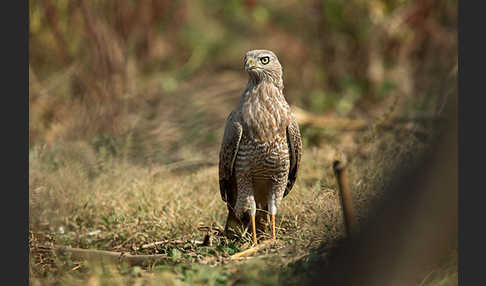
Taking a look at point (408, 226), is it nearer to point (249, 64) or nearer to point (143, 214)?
point (249, 64)

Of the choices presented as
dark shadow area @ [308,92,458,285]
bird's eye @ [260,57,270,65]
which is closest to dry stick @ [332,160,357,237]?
dark shadow area @ [308,92,458,285]

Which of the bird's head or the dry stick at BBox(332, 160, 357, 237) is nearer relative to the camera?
the dry stick at BBox(332, 160, 357, 237)

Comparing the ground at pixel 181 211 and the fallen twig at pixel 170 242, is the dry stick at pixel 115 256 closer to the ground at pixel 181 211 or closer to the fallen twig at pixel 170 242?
the ground at pixel 181 211

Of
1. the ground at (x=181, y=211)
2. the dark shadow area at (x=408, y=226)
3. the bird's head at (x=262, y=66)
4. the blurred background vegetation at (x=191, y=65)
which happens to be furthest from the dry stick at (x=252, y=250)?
the blurred background vegetation at (x=191, y=65)

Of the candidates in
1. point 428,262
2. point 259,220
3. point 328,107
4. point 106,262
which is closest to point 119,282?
point 106,262

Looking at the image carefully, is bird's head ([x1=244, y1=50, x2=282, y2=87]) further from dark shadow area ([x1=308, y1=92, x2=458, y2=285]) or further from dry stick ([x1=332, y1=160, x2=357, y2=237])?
dark shadow area ([x1=308, y1=92, x2=458, y2=285])

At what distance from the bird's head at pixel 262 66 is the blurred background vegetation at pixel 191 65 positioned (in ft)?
8.75

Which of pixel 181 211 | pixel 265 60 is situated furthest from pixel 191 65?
pixel 265 60

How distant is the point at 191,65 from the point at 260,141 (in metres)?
5.50

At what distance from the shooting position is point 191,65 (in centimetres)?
845

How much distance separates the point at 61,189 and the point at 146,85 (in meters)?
3.62

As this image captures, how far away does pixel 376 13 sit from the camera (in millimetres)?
7402

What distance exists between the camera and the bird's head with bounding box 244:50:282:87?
10.1ft

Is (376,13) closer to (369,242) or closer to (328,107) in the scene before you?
(328,107)
